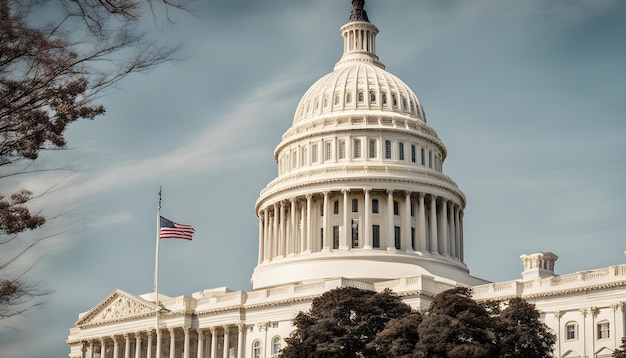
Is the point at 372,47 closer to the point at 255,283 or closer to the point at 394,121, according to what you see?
the point at 394,121

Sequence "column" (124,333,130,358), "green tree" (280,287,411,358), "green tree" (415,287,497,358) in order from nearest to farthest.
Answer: "green tree" (415,287,497,358) < "green tree" (280,287,411,358) < "column" (124,333,130,358)

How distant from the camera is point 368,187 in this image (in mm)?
121438

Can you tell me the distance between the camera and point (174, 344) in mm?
113000

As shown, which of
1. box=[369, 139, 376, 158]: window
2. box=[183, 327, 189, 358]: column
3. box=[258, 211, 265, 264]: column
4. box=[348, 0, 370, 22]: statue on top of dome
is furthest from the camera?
box=[348, 0, 370, 22]: statue on top of dome

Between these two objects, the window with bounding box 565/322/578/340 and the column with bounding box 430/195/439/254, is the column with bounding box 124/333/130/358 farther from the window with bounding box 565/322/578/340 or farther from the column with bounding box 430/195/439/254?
the window with bounding box 565/322/578/340

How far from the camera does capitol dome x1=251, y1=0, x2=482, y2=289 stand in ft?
390

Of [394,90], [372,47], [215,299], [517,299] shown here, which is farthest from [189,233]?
[372,47]

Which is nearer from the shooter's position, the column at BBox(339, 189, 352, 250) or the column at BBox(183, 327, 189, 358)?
the column at BBox(183, 327, 189, 358)

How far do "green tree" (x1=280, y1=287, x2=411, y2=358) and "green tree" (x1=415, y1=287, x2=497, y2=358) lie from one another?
220 inches

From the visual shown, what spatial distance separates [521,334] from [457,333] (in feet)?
19.9

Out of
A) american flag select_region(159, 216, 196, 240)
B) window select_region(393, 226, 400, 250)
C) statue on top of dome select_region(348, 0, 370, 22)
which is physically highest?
statue on top of dome select_region(348, 0, 370, 22)

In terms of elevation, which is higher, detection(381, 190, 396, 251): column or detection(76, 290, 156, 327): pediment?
detection(381, 190, 396, 251): column

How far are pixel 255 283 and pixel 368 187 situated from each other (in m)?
19.1

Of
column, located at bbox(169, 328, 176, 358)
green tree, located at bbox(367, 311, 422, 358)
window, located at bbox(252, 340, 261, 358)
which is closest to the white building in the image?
window, located at bbox(252, 340, 261, 358)
